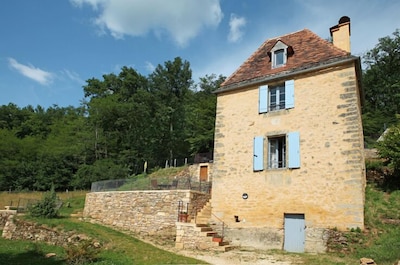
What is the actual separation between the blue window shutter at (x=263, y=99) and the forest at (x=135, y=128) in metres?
19.7

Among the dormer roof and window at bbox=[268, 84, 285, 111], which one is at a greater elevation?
the dormer roof

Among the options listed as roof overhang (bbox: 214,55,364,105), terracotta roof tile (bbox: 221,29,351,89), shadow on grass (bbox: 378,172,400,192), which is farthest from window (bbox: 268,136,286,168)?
shadow on grass (bbox: 378,172,400,192)

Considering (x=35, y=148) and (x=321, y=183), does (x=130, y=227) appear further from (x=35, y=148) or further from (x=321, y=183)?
(x=35, y=148)

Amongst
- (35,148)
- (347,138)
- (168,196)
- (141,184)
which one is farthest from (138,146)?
(347,138)

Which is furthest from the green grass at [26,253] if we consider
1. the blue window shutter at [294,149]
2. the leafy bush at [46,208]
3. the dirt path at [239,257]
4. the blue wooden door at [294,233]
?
the blue window shutter at [294,149]

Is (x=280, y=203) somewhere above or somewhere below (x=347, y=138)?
below

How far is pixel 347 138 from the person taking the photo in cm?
1120

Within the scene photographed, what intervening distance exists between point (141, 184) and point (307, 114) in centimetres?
907

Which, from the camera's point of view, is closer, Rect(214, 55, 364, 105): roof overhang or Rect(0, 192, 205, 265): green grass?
Rect(0, 192, 205, 265): green grass

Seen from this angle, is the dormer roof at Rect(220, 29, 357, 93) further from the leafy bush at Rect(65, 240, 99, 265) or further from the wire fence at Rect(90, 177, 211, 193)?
the leafy bush at Rect(65, 240, 99, 265)

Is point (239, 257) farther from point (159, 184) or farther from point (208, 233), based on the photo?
point (159, 184)

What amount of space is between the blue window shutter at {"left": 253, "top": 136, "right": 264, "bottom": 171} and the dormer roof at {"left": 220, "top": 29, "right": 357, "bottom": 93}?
2.55m

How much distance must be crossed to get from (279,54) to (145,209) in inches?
364

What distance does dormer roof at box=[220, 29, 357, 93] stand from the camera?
12.6 m
